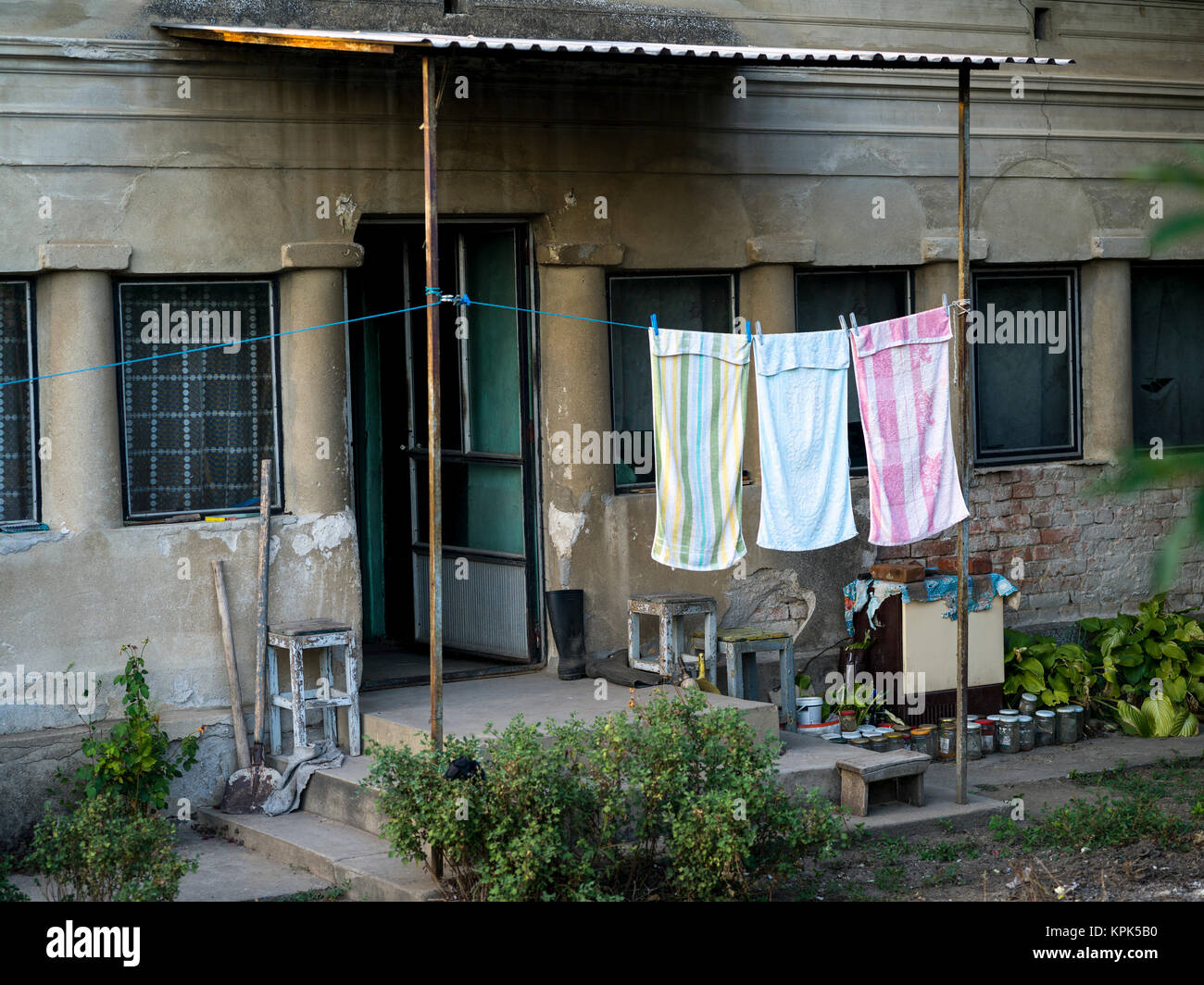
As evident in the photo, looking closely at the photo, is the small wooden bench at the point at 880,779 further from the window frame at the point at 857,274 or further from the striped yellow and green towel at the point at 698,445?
the window frame at the point at 857,274

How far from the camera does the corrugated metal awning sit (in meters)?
6.71

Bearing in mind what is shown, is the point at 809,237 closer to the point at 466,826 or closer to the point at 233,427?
the point at 233,427

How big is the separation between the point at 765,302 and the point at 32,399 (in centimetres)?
439

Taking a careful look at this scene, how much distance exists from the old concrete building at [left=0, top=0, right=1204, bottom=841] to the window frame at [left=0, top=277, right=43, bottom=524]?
0.06 ft

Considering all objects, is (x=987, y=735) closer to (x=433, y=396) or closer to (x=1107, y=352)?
(x=1107, y=352)

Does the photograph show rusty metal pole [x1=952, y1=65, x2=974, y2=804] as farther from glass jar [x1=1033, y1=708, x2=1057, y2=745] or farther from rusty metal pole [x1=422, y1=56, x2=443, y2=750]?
rusty metal pole [x1=422, y1=56, x2=443, y2=750]

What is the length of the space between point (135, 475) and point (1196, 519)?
221 inches

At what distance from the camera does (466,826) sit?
5945mm

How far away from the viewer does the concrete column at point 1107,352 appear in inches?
417

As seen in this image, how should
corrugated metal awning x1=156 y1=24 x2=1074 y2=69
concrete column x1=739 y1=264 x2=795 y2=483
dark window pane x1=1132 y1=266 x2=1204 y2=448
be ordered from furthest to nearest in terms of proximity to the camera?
1. dark window pane x1=1132 y1=266 x2=1204 y2=448
2. concrete column x1=739 y1=264 x2=795 y2=483
3. corrugated metal awning x1=156 y1=24 x2=1074 y2=69

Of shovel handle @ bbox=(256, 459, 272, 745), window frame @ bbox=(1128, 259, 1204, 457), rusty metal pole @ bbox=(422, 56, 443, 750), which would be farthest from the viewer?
window frame @ bbox=(1128, 259, 1204, 457)

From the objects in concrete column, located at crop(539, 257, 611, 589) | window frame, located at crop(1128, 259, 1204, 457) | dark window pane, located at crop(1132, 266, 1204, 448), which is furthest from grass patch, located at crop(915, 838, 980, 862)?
dark window pane, located at crop(1132, 266, 1204, 448)

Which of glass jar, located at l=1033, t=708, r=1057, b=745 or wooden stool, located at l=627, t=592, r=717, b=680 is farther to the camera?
glass jar, located at l=1033, t=708, r=1057, b=745
